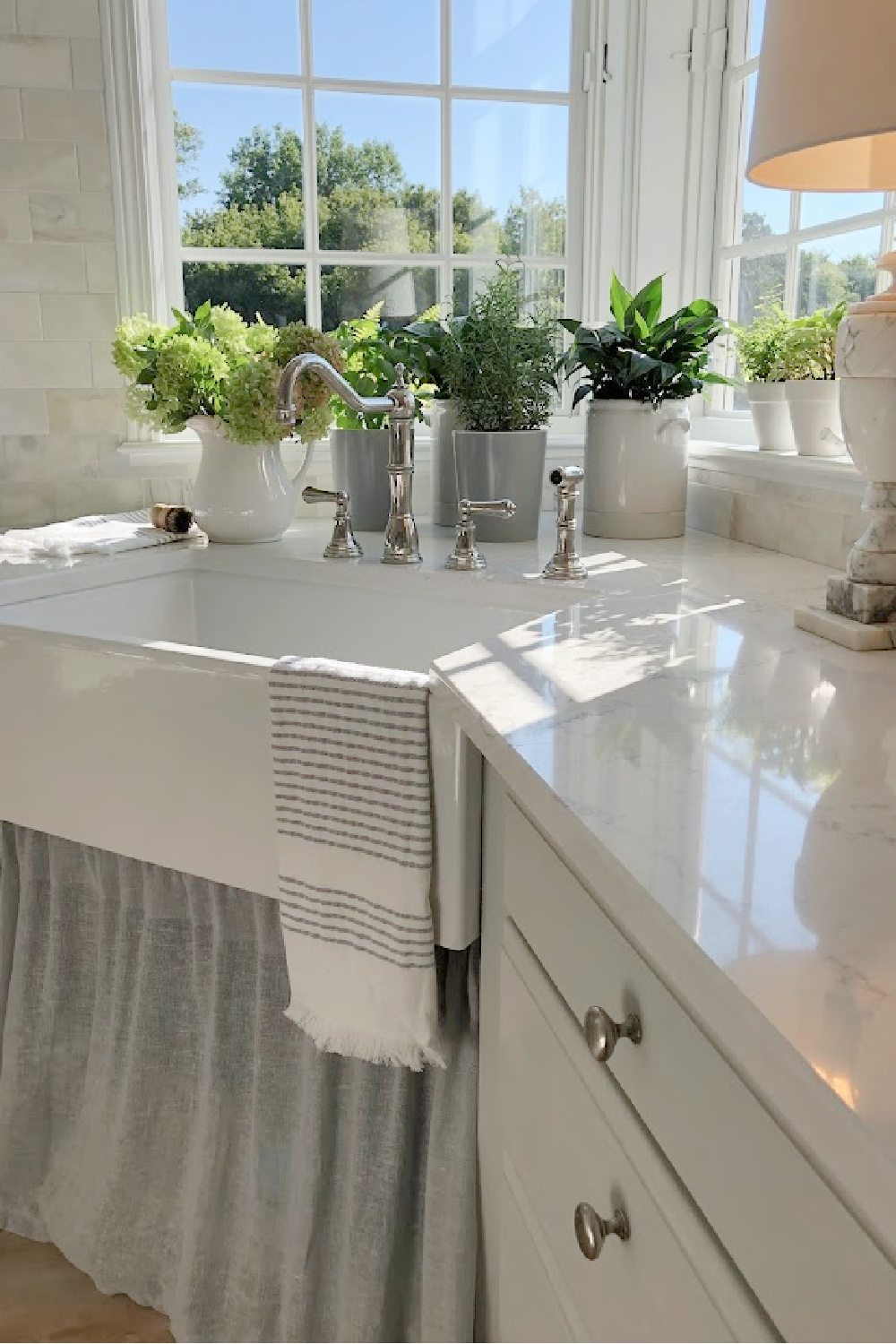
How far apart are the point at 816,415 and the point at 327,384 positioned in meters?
0.72

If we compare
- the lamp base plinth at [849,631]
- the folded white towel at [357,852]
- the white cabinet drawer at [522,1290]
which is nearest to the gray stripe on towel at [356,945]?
the folded white towel at [357,852]

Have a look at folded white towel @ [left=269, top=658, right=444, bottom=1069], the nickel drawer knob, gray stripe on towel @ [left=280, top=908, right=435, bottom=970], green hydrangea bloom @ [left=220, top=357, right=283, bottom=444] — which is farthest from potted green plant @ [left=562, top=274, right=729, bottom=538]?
the nickel drawer knob

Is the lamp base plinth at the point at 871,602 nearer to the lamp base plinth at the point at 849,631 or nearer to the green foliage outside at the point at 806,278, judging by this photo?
the lamp base plinth at the point at 849,631

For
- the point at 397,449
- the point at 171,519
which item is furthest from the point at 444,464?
the point at 171,519

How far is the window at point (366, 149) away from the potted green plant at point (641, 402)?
57cm

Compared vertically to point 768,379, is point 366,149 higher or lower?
higher

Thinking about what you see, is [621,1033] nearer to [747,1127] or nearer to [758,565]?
[747,1127]

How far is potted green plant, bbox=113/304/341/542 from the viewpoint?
67.2 inches

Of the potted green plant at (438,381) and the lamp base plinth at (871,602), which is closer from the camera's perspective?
the lamp base plinth at (871,602)

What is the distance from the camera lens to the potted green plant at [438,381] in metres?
1.79

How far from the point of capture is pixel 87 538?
5.75ft

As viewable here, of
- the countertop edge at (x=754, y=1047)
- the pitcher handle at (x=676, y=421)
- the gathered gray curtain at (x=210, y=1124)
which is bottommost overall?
the gathered gray curtain at (x=210, y=1124)

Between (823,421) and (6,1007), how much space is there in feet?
4.76

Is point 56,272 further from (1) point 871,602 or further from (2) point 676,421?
(1) point 871,602
